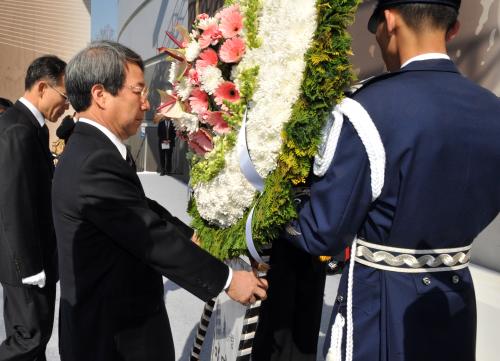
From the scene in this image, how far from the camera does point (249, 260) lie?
6.02 ft

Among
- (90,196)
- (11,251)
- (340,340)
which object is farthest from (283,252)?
(11,251)

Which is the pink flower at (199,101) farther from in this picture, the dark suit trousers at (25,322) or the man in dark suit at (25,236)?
the dark suit trousers at (25,322)

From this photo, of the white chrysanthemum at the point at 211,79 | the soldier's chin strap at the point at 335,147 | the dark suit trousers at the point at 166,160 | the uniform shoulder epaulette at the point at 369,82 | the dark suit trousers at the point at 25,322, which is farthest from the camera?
the dark suit trousers at the point at 166,160

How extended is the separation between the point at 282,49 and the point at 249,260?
87 centimetres

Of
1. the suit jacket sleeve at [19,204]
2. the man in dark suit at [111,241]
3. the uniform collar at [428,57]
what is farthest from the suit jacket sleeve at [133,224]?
the suit jacket sleeve at [19,204]

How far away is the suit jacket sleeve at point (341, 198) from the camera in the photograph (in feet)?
4.13

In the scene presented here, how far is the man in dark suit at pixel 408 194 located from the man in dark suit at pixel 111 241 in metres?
0.44

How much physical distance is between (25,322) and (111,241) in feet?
3.97

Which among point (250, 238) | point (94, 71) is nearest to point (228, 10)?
point (94, 71)

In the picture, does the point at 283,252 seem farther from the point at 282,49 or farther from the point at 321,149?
the point at 282,49

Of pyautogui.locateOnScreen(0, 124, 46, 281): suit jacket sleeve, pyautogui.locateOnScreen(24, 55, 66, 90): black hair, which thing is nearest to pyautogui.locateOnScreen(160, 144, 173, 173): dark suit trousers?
pyautogui.locateOnScreen(24, 55, 66, 90): black hair

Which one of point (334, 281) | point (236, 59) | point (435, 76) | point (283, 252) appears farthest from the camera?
point (334, 281)

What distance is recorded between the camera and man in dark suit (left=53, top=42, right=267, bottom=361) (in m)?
1.52

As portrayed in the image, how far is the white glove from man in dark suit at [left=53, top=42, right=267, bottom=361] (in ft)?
2.54
